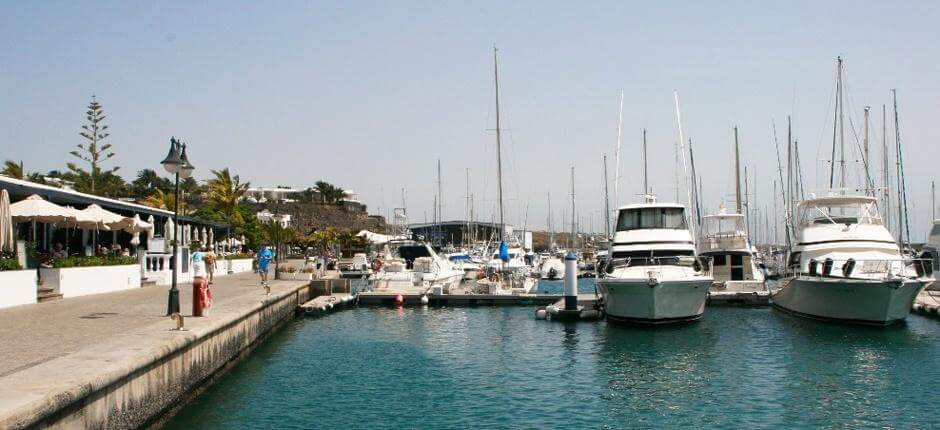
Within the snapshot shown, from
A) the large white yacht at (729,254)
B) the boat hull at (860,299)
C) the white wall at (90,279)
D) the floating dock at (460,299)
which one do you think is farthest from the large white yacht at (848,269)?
the white wall at (90,279)

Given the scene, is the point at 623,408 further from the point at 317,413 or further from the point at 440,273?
the point at 440,273

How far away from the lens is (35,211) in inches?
1039

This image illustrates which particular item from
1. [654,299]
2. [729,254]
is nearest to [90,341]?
[654,299]

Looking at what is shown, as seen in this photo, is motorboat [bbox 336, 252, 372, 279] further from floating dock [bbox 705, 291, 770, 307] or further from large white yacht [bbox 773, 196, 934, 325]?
large white yacht [bbox 773, 196, 934, 325]

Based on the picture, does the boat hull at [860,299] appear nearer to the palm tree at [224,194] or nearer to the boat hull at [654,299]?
the boat hull at [654,299]

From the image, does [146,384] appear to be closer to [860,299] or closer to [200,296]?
[200,296]

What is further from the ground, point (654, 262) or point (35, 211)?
point (35, 211)

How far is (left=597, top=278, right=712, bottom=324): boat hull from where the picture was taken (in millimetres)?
29422

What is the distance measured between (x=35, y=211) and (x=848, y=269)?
1126 inches

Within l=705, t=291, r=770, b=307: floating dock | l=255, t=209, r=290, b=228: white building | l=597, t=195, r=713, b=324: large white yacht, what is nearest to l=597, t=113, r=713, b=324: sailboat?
l=597, t=195, r=713, b=324: large white yacht

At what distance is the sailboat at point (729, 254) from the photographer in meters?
39.4

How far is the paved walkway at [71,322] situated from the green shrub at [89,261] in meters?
1.19

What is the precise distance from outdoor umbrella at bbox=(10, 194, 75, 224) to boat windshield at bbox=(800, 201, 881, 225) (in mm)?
29840

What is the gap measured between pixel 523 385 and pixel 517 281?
29.6 metres
